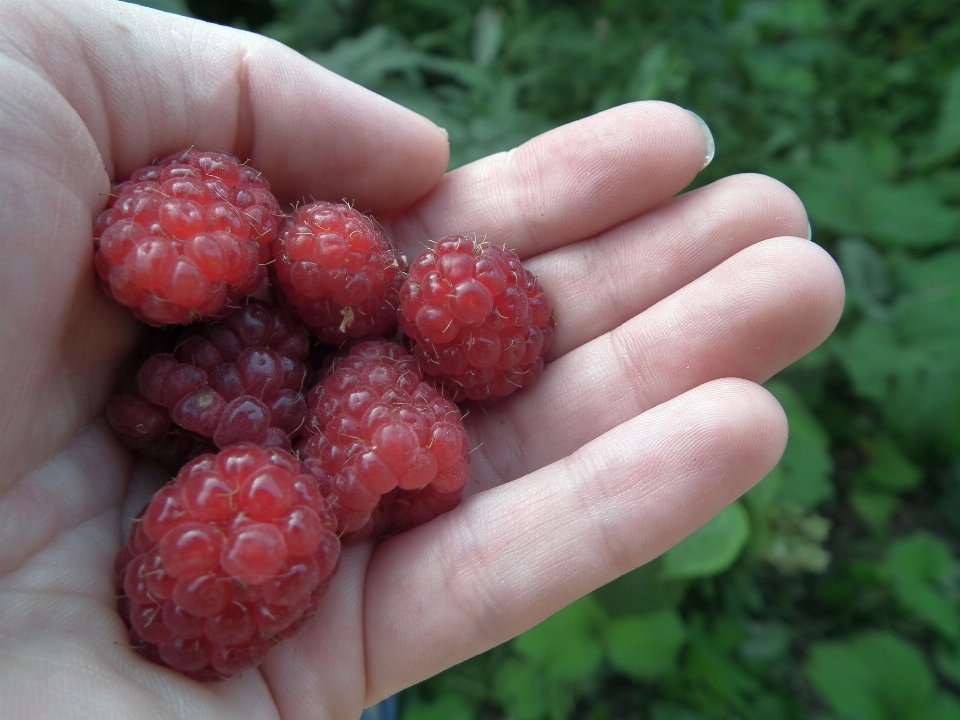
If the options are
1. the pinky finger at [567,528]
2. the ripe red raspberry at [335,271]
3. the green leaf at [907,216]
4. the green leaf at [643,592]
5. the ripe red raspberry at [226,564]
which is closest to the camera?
the ripe red raspberry at [226,564]

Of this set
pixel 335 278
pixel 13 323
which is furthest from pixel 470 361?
pixel 13 323

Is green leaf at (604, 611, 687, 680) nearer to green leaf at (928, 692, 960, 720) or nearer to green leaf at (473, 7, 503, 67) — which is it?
green leaf at (928, 692, 960, 720)

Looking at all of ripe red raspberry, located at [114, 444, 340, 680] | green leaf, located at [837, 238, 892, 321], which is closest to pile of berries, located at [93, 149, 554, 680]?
ripe red raspberry, located at [114, 444, 340, 680]

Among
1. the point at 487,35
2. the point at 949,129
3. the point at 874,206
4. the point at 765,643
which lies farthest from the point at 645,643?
the point at 949,129

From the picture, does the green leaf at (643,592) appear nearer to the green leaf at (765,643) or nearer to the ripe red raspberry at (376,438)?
the green leaf at (765,643)

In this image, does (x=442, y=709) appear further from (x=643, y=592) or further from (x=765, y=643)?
(x=765, y=643)

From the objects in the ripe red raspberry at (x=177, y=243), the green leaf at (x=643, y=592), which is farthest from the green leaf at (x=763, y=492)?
the ripe red raspberry at (x=177, y=243)
